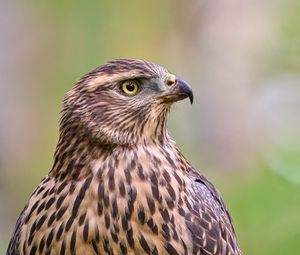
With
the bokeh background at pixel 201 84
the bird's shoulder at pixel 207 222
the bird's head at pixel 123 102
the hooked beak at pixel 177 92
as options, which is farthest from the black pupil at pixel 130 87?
the bokeh background at pixel 201 84

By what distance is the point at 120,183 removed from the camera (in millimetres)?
5797

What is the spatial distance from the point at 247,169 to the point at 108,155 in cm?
247

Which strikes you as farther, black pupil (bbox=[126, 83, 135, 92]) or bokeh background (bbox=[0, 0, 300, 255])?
bokeh background (bbox=[0, 0, 300, 255])

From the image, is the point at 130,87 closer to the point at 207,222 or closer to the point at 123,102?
the point at 123,102

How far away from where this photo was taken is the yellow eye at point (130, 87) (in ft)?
19.2

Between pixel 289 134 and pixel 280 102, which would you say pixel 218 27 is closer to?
pixel 280 102

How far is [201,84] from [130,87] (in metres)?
7.71

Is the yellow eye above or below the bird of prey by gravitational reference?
above

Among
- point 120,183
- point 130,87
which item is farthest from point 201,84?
point 120,183

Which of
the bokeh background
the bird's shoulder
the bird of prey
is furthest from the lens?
the bokeh background

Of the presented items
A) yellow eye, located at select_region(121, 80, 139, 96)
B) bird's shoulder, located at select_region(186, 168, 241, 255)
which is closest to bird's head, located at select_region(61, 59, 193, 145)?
yellow eye, located at select_region(121, 80, 139, 96)

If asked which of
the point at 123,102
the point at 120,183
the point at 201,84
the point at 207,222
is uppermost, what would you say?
the point at 123,102

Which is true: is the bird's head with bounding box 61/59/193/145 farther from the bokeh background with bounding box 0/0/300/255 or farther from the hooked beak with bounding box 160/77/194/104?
the bokeh background with bounding box 0/0/300/255

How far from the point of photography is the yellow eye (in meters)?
5.86
